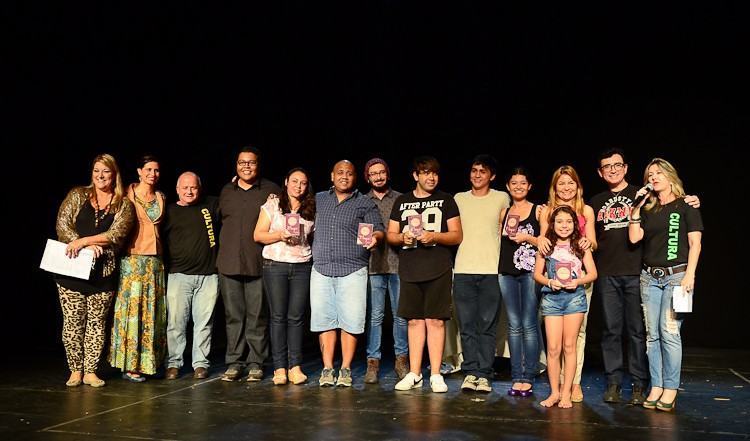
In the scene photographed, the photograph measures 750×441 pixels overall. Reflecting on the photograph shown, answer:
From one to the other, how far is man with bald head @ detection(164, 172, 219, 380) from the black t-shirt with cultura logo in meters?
2.68

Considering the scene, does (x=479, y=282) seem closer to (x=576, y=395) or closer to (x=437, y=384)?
(x=437, y=384)

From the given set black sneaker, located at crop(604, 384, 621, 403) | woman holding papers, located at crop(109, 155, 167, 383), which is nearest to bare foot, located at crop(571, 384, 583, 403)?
black sneaker, located at crop(604, 384, 621, 403)

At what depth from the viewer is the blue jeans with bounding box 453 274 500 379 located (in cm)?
458

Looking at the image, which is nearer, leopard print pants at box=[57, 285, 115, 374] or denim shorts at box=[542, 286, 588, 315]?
denim shorts at box=[542, 286, 588, 315]

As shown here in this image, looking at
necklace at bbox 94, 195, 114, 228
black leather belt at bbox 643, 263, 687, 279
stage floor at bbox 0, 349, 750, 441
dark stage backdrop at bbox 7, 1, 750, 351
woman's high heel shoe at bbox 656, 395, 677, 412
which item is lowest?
stage floor at bbox 0, 349, 750, 441

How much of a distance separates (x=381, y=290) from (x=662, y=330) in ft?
5.84

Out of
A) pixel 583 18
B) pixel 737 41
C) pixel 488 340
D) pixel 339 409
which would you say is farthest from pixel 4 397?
pixel 737 41

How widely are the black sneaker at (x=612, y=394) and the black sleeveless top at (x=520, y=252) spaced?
775 mm

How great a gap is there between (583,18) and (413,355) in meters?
3.37

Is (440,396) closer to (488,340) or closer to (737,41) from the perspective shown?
(488,340)

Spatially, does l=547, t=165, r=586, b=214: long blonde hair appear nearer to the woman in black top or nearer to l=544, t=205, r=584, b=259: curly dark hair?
l=544, t=205, r=584, b=259: curly dark hair

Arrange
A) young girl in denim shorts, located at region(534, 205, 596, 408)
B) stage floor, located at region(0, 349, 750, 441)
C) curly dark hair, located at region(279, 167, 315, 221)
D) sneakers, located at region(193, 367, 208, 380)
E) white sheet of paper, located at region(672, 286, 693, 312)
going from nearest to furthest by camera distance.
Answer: stage floor, located at region(0, 349, 750, 441) < white sheet of paper, located at region(672, 286, 693, 312) < young girl in denim shorts, located at region(534, 205, 596, 408) < curly dark hair, located at region(279, 167, 315, 221) < sneakers, located at region(193, 367, 208, 380)

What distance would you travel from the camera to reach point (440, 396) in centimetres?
442

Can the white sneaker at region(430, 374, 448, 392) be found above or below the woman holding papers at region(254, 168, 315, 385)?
below
